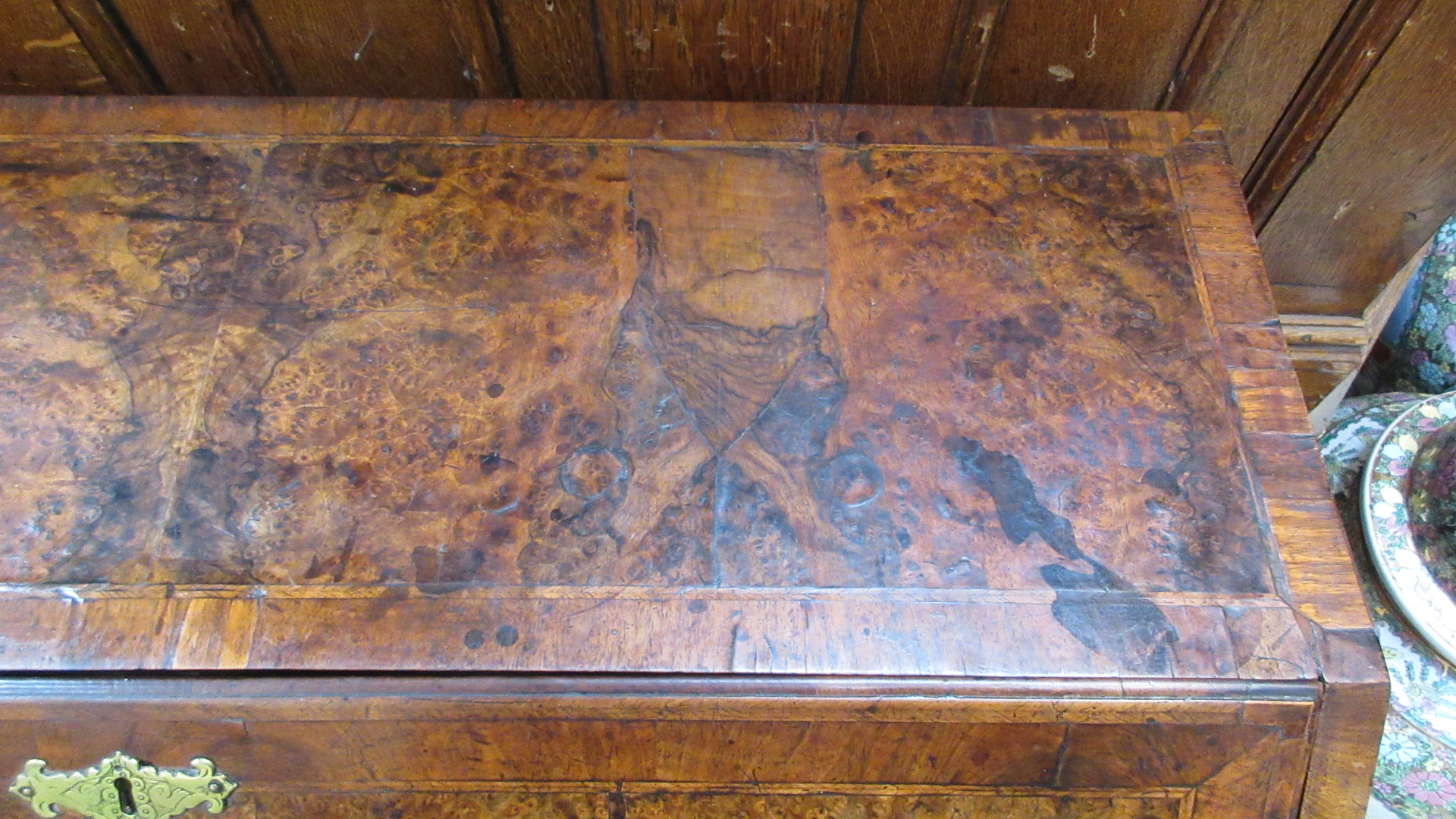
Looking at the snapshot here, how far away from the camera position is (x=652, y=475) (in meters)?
0.90

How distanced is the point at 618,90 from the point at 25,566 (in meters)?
0.81

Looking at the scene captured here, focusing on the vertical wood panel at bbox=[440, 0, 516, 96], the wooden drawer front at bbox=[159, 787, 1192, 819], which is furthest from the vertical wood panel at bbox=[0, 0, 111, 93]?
the wooden drawer front at bbox=[159, 787, 1192, 819]

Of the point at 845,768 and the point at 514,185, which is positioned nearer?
the point at 845,768

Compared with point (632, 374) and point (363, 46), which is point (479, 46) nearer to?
point (363, 46)

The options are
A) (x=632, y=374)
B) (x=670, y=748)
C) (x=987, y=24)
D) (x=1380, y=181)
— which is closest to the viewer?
(x=670, y=748)

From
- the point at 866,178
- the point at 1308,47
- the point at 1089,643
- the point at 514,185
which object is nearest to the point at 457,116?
the point at 514,185

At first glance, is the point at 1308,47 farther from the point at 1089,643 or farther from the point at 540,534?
the point at 540,534

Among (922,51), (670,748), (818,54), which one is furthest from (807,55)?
(670,748)

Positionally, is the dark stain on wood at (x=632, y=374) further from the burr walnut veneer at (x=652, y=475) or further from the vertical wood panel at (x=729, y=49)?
the vertical wood panel at (x=729, y=49)

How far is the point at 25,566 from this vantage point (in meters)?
0.84

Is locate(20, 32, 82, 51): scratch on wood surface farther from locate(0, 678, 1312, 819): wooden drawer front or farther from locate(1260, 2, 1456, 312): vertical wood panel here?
locate(1260, 2, 1456, 312): vertical wood panel

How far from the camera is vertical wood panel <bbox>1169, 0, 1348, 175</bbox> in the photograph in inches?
45.0

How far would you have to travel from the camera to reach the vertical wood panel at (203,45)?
43.8 inches

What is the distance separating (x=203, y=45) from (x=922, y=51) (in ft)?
2.83
